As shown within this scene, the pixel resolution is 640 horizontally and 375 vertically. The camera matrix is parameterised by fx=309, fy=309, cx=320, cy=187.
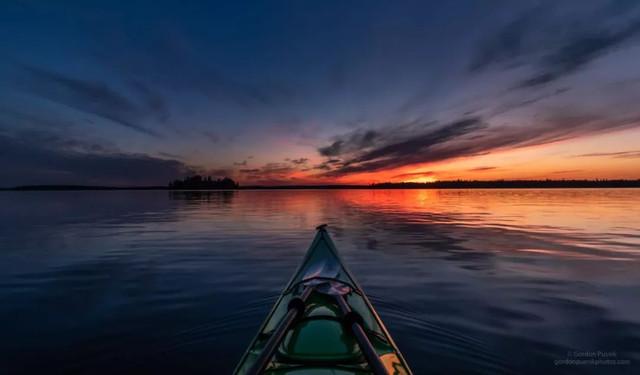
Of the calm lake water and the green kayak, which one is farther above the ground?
the green kayak

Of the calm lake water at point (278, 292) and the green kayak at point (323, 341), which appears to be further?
the calm lake water at point (278, 292)

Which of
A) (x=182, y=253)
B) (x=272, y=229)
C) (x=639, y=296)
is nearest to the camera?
(x=639, y=296)

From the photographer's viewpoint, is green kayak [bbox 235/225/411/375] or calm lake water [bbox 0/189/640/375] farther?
calm lake water [bbox 0/189/640/375]

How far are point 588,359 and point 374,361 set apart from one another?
509cm

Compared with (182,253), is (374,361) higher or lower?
higher

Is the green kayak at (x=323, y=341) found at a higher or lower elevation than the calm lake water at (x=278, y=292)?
higher

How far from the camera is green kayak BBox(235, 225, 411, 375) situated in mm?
3668

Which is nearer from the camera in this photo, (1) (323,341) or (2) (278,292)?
(1) (323,341)

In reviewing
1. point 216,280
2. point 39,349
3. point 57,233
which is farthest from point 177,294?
point 57,233

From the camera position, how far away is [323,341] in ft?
14.4

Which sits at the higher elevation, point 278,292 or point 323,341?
point 323,341

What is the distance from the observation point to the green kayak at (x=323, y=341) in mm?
3668

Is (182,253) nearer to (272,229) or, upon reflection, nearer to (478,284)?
(272,229)

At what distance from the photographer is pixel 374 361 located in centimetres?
318
